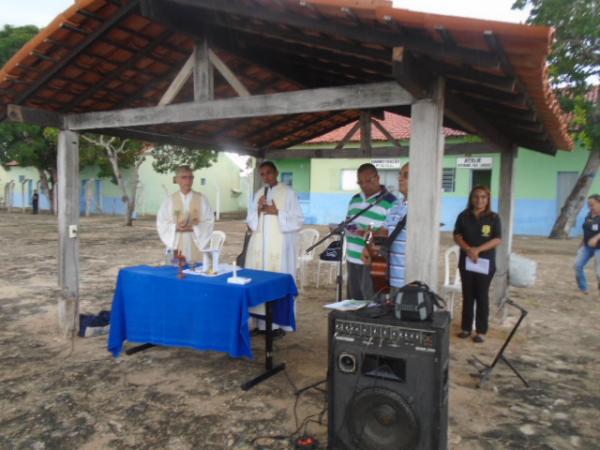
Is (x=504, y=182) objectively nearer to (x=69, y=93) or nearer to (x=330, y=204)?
(x=69, y=93)

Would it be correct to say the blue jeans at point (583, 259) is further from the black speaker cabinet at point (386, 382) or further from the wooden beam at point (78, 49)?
the wooden beam at point (78, 49)

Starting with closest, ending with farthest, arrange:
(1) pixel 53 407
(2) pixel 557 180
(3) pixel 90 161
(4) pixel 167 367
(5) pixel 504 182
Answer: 1. (1) pixel 53 407
2. (4) pixel 167 367
3. (5) pixel 504 182
4. (2) pixel 557 180
5. (3) pixel 90 161

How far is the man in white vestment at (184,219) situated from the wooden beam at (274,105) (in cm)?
76

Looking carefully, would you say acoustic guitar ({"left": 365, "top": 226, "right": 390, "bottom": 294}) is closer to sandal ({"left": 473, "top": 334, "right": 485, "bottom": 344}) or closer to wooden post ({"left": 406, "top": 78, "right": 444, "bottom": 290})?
wooden post ({"left": 406, "top": 78, "right": 444, "bottom": 290})

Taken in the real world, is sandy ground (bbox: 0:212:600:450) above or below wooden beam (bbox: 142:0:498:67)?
below

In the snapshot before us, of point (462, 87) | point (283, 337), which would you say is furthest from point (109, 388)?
point (462, 87)

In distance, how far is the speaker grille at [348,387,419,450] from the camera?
256 centimetres

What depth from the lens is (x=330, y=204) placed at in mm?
21250

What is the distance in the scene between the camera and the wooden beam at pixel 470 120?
13.3ft

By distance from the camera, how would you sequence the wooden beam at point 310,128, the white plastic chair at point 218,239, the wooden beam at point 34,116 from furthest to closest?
the white plastic chair at point 218,239 < the wooden beam at point 310,128 < the wooden beam at point 34,116

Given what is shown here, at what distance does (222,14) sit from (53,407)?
336cm

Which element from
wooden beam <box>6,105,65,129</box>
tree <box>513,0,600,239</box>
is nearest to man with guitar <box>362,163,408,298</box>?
wooden beam <box>6,105,65,129</box>

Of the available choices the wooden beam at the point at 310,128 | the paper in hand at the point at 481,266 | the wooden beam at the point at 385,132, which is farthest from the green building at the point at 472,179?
the paper in hand at the point at 481,266

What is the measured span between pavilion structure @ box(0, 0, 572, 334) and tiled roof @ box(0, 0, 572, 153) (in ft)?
0.04
